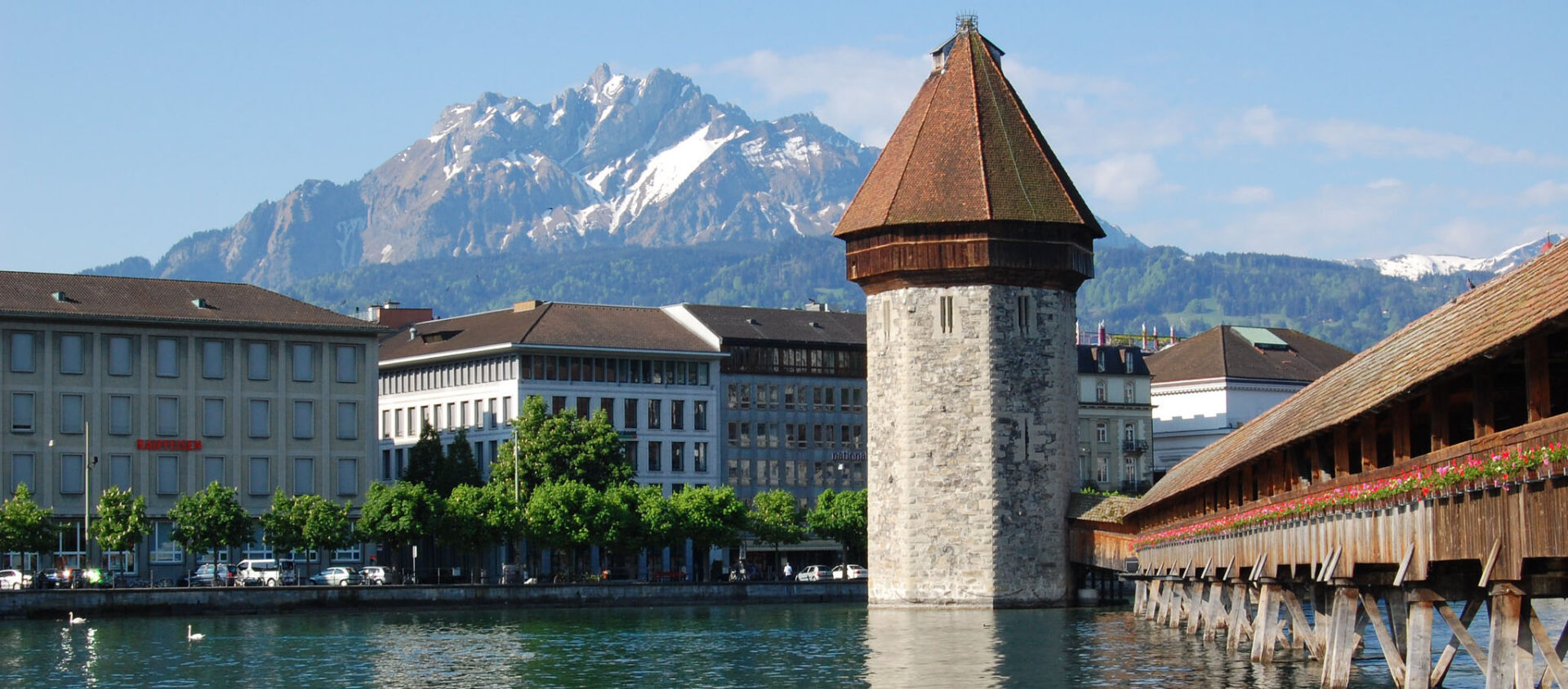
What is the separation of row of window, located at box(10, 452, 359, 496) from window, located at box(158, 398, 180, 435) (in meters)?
0.86

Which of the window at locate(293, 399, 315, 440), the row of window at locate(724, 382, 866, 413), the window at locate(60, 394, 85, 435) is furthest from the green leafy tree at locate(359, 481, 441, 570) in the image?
the row of window at locate(724, 382, 866, 413)

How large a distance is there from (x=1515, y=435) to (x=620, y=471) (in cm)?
6940

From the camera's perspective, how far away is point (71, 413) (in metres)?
79.4

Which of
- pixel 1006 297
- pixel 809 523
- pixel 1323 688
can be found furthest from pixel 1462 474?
pixel 809 523

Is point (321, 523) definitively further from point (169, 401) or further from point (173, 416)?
point (169, 401)

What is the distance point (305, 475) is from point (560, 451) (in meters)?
9.40

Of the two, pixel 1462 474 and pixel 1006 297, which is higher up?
pixel 1006 297

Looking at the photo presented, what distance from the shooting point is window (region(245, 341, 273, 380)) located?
274 feet

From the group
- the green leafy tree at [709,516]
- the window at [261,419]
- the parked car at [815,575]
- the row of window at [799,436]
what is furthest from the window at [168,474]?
the row of window at [799,436]

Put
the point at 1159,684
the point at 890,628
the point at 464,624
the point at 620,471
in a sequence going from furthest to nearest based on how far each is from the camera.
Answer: the point at 620,471 < the point at 464,624 < the point at 890,628 < the point at 1159,684

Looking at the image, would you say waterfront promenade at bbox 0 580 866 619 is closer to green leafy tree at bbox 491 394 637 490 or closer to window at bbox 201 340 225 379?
green leafy tree at bbox 491 394 637 490

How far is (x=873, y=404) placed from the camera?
218 ft

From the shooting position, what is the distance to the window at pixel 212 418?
8250 cm

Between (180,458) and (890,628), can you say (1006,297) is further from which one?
(180,458)
